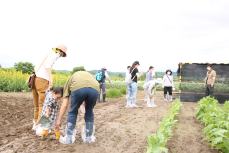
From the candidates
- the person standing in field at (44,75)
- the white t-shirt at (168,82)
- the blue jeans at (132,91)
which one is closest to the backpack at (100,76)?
the blue jeans at (132,91)

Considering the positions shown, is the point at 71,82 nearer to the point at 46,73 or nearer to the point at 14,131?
the point at 46,73

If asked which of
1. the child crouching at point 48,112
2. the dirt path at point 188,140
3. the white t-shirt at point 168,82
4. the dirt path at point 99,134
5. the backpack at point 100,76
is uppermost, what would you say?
the backpack at point 100,76

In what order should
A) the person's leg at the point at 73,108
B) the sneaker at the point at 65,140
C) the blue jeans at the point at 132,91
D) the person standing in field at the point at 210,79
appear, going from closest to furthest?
the person's leg at the point at 73,108 → the sneaker at the point at 65,140 → the blue jeans at the point at 132,91 → the person standing in field at the point at 210,79

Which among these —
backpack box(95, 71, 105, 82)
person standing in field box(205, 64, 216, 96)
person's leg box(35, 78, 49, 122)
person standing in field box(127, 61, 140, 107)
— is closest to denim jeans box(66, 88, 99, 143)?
person's leg box(35, 78, 49, 122)

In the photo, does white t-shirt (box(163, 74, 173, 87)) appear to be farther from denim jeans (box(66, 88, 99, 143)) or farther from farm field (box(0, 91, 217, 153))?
denim jeans (box(66, 88, 99, 143))

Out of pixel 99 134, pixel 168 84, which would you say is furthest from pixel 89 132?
pixel 168 84

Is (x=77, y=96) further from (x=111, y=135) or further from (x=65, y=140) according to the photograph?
(x=111, y=135)

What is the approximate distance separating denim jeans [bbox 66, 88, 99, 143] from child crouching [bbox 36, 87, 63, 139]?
0.64 m

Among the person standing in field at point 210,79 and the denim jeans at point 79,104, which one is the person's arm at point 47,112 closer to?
the denim jeans at point 79,104

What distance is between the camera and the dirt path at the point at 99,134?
8.47 meters

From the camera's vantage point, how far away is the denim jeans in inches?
341

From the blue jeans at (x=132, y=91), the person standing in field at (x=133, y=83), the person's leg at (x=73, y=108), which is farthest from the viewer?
the blue jeans at (x=132, y=91)

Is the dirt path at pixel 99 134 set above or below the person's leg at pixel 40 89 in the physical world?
below

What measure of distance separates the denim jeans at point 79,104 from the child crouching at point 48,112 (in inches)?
25.0
